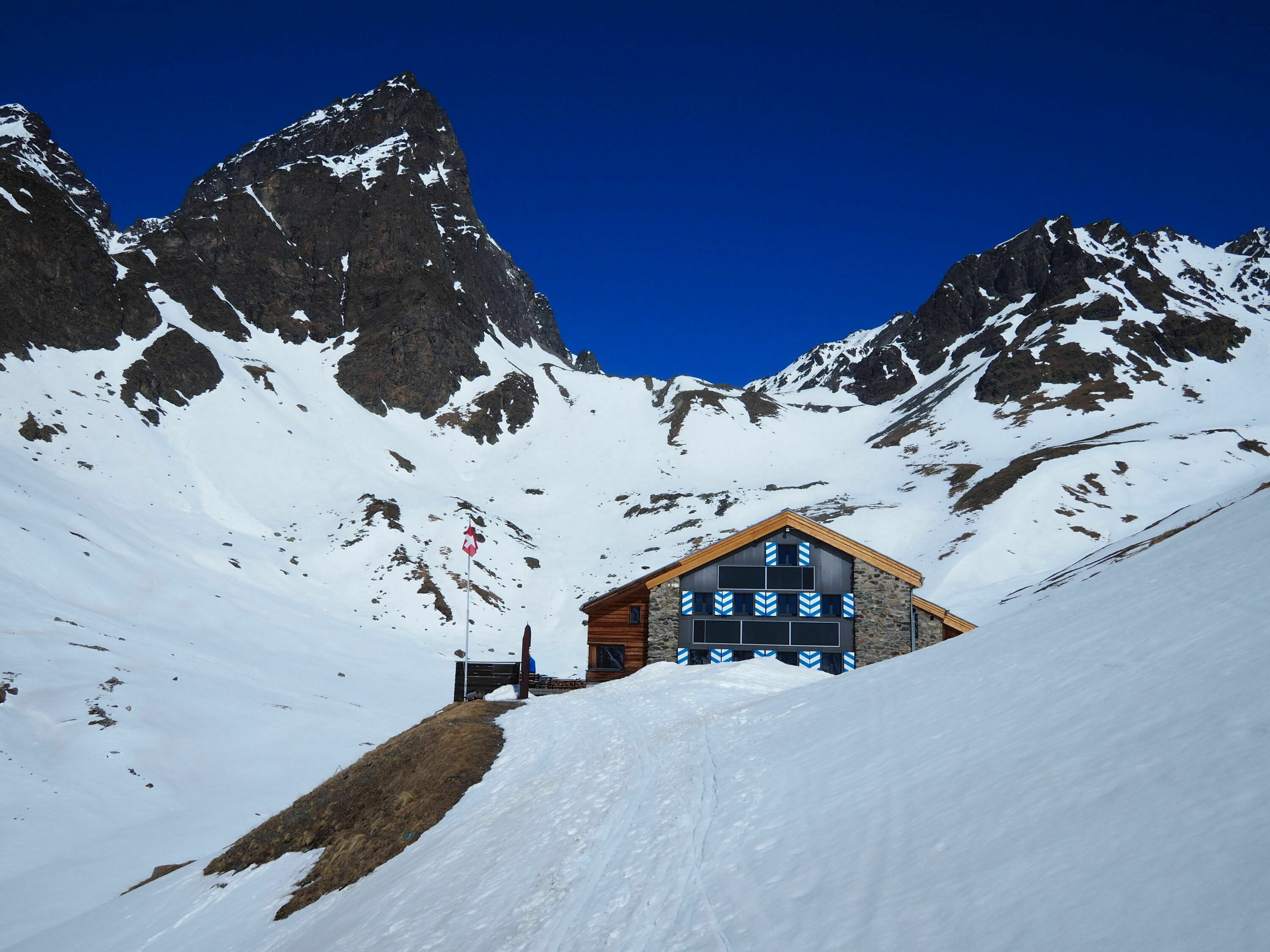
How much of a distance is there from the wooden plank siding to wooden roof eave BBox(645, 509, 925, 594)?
1.21 meters

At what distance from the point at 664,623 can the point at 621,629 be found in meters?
2.38

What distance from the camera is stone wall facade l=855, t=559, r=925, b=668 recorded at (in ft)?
108

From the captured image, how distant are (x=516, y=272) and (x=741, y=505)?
11139 centimetres

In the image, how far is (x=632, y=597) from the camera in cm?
3562

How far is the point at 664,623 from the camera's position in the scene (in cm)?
3438

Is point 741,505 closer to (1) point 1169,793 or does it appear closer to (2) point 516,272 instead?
(1) point 1169,793

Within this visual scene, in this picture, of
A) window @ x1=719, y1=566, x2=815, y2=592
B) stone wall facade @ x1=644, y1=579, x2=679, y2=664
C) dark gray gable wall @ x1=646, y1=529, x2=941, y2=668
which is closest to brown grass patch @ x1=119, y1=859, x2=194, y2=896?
stone wall facade @ x1=644, y1=579, x2=679, y2=664

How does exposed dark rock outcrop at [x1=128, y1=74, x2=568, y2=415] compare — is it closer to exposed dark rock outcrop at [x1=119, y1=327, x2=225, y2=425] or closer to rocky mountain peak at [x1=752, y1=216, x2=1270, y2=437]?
exposed dark rock outcrop at [x1=119, y1=327, x2=225, y2=425]

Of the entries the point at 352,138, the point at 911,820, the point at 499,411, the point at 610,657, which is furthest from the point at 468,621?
the point at 352,138

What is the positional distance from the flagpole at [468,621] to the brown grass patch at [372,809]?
9400 millimetres

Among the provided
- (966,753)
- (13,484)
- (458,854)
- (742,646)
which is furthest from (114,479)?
(966,753)

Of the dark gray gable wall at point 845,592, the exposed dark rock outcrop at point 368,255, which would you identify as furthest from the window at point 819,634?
the exposed dark rock outcrop at point 368,255

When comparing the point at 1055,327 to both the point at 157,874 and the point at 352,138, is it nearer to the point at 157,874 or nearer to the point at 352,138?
the point at 352,138

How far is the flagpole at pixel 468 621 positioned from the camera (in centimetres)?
3034
